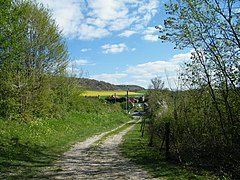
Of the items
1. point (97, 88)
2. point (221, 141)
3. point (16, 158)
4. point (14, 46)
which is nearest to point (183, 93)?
point (221, 141)

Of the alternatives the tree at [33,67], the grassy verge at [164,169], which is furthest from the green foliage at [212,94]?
the tree at [33,67]

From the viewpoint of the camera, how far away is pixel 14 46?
14039 mm

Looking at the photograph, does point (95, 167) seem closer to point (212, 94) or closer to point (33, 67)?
point (212, 94)

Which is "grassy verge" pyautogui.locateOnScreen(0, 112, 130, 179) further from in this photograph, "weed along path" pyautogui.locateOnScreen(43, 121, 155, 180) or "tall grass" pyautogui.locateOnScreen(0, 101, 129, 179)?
"weed along path" pyautogui.locateOnScreen(43, 121, 155, 180)

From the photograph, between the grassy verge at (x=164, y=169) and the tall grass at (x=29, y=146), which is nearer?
the grassy verge at (x=164, y=169)

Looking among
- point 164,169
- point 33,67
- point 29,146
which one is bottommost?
point 29,146

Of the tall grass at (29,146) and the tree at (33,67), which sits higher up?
the tree at (33,67)

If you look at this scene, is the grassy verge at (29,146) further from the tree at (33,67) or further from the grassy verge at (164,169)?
the grassy verge at (164,169)

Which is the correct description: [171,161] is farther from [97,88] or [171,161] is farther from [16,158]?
[97,88]

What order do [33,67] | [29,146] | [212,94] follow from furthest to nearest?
[33,67]
[29,146]
[212,94]

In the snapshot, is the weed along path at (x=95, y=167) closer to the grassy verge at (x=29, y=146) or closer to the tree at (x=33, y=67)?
the grassy verge at (x=29, y=146)

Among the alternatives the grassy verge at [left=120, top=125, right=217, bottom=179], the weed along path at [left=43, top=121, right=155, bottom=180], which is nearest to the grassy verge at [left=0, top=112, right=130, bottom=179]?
the weed along path at [left=43, top=121, right=155, bottom=180]

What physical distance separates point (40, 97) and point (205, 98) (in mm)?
14599

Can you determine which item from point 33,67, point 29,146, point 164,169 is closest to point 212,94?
point 164,169
